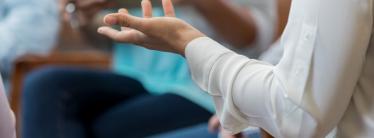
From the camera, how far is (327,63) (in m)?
0.55

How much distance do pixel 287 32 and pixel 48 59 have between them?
3.49 feet

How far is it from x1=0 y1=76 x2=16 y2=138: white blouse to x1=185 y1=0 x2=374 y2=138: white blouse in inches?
8.5

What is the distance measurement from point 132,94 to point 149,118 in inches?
6.9

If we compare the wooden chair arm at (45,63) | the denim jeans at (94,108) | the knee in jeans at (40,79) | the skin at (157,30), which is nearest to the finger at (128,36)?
the skin at (157,30)

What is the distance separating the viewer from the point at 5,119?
68 centimetres

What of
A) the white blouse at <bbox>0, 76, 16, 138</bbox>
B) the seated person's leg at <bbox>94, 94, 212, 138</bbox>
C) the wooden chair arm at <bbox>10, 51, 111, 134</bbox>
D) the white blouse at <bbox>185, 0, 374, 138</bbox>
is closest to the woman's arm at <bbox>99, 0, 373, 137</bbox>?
the white blouse at <bbox>185, 0, 374, 138</bbox>

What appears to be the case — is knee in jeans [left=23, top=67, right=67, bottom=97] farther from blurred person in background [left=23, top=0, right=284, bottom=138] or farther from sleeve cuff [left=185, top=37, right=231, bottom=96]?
sleeve cuff [left=185, top=37, right=231, bottom=96]

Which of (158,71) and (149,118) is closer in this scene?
(149,118)

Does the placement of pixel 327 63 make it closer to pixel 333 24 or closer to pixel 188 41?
pixel 333 24

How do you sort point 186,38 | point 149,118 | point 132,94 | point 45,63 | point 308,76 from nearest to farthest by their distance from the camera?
point 308,76 → point 186,38 → point 149,118 → point 132,94 → point 45,63

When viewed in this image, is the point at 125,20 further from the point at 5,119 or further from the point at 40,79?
the point at 40,79

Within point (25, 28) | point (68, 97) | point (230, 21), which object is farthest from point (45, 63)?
point (230, 21)

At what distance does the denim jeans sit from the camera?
47.7 inches

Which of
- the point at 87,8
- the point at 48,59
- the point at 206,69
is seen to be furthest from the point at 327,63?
the point at 48,59
